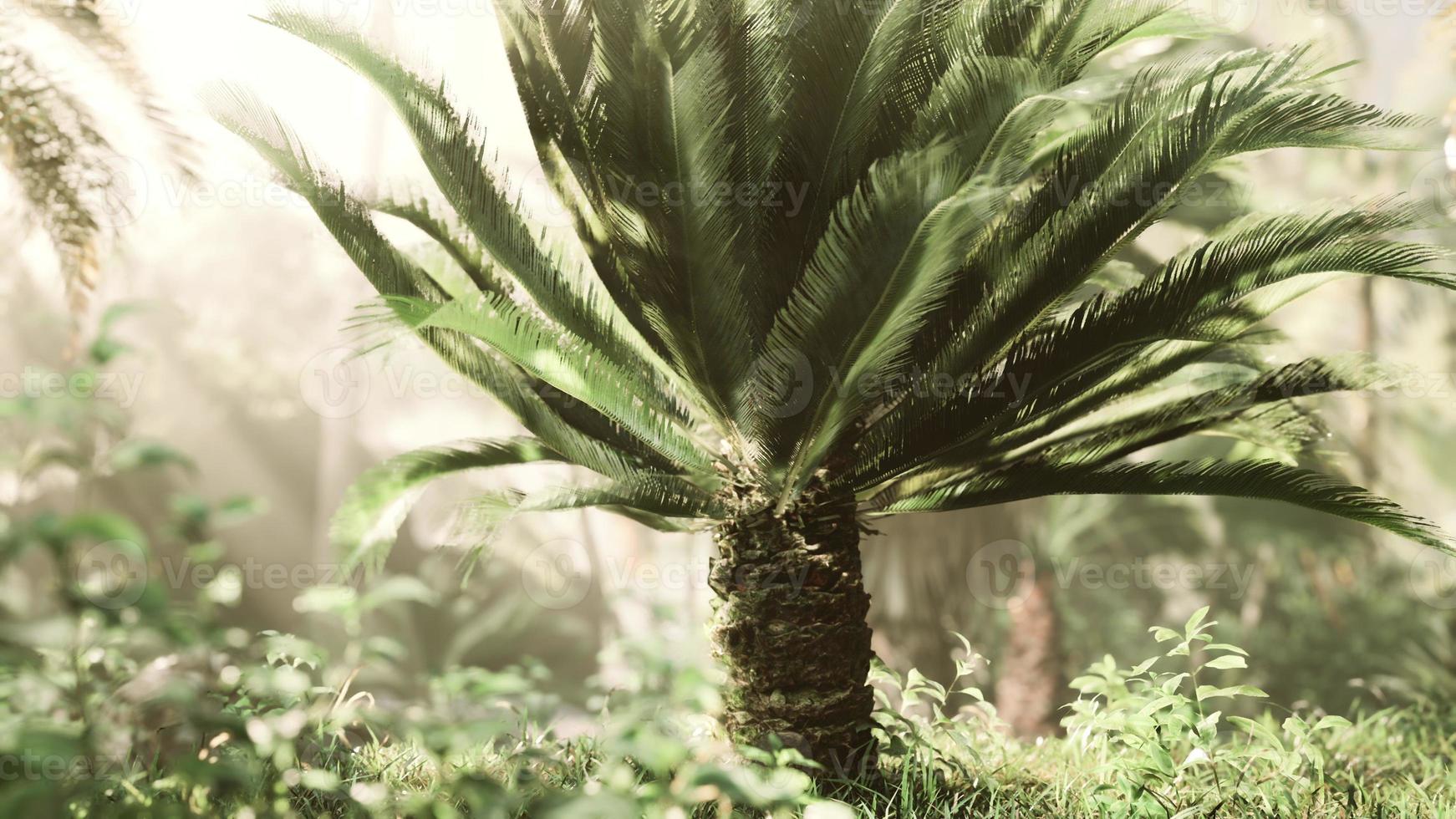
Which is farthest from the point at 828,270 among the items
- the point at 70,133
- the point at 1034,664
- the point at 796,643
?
the point at 1034,664

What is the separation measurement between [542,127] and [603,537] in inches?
516

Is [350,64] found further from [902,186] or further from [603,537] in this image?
[603,537]

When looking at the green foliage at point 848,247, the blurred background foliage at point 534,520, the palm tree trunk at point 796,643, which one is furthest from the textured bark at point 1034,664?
the palm tree trunk at point 796,643

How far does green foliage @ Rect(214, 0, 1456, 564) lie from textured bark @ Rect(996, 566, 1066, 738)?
5.92 metres

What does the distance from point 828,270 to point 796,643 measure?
1365mm

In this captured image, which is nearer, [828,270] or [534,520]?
[828,270]

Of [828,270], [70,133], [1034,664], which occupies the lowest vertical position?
[1034,664]

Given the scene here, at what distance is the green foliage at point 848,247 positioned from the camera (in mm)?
2752

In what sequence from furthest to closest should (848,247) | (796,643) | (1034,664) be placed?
(1034,664) → (796,643) → (848,247)

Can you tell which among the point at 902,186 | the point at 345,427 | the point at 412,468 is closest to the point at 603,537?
the point at 345,427

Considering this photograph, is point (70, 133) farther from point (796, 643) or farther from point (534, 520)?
point (534, 520)

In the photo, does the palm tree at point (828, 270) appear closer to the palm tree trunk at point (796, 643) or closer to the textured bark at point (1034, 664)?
the palm tree trunk at point (796, 643)

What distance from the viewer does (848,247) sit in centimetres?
272

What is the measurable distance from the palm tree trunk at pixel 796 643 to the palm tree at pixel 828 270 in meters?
0.01
